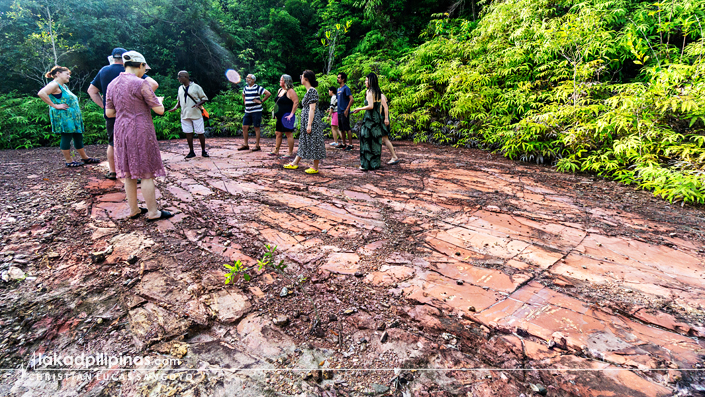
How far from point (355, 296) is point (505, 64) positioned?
8072 millimetres

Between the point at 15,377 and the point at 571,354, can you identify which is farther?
the point at 571,354

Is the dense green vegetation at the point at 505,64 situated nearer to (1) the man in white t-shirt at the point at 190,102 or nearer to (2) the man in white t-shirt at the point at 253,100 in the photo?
(2) the man in white t-shirt at the point at 253,100

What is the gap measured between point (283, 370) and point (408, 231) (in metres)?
2.09

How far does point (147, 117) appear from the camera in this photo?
350 centimetres

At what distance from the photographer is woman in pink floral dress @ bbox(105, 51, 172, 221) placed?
3.34m

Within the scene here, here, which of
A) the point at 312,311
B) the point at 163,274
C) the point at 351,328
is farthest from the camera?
the point at 163,274

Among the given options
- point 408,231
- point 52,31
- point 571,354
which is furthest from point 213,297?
point 52,31

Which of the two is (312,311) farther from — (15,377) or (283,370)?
(15,377)

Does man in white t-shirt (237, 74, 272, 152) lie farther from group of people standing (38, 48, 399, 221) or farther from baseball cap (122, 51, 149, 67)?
baseball cap (122, 51, 149, 67)

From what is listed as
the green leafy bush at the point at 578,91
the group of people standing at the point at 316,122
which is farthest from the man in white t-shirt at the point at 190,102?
the green leafy bush at the point at 578,91

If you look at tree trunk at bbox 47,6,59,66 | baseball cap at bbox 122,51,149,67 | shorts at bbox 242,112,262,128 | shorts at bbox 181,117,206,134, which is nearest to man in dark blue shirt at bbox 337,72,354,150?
shorts at bbox 242,112,262,128

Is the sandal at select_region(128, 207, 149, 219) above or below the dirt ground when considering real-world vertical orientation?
above

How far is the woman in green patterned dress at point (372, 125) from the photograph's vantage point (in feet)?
19.0

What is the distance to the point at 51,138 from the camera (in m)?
9.30
